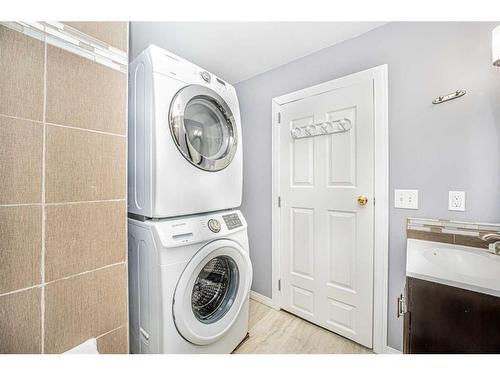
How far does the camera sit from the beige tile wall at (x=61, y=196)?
0.55 meters

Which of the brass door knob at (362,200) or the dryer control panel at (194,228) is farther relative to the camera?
the brass door knob at (362,200)

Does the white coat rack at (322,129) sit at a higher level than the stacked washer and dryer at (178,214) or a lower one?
higher

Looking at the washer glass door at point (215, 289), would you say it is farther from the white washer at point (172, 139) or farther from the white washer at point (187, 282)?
the white washer at point (172, 139)

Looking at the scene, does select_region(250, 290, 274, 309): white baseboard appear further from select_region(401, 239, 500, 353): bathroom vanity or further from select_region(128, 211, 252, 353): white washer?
select_region(401, 239, 500, 353): bathroom vanity

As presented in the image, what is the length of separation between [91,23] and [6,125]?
407mm

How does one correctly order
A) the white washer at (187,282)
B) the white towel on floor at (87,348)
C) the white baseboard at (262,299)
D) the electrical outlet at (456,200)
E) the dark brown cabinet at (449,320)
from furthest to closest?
the white baseboard at (262,299), the electrical outlet at (456,200), the white washer at (187,282), the white towel on floor at (87,348), the dark brown cabinet at (449,320)

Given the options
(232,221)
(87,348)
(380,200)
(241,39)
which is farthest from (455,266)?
(241,39)

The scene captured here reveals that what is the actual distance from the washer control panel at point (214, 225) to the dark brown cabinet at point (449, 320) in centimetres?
77

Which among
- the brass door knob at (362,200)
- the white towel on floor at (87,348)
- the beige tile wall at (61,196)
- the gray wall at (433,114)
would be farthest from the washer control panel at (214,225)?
the gray wall at (433,114)

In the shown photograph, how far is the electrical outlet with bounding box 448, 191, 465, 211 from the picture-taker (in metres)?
0.98

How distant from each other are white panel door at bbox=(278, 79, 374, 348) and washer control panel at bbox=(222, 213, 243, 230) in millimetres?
577

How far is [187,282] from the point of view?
915 mm
